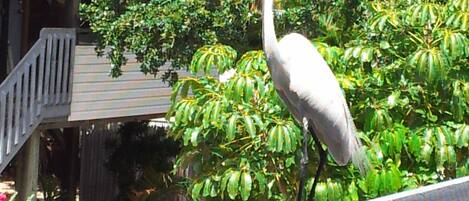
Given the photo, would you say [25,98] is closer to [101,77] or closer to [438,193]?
[101,77]

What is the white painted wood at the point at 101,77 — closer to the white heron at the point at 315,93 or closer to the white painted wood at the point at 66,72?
the white painted wood at the point at 66,72

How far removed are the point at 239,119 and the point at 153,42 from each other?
217 cm

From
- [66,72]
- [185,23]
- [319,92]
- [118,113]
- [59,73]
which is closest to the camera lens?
[319,92]

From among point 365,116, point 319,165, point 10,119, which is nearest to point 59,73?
point 10,119

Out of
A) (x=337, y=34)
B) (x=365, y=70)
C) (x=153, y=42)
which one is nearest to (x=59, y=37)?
(x=153, y=42)

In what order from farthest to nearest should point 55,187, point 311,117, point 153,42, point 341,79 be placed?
1. point 55,187
2. point 153,42
3. point 341,79
4. point 311,117

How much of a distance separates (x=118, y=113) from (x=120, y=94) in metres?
0.24

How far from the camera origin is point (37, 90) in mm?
9766

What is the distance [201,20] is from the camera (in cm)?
838

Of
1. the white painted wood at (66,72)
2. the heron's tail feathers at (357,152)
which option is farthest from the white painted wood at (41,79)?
the heron's tail feathers at (357,152)

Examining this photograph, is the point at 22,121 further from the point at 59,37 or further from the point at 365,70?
the point at 365,70

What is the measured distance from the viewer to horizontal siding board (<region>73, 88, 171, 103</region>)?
10492 mm

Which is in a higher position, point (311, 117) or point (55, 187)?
point (311, 117)

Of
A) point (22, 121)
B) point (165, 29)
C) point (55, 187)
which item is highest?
point (165, 29)
